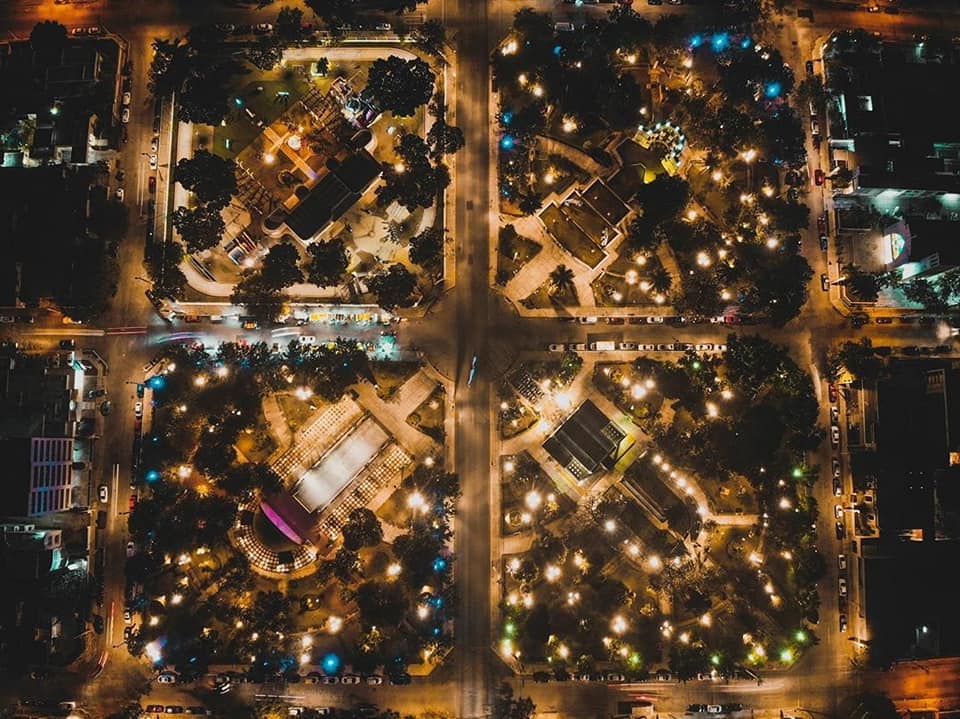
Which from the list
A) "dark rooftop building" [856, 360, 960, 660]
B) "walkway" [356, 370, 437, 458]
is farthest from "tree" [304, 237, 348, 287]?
"dark rooftop building" [856, 360, 960, 660]

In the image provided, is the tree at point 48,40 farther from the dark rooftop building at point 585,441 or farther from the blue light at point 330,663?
the blue light at point 330,663

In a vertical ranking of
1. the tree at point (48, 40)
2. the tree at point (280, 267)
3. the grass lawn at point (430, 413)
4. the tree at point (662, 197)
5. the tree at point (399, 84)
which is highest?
the tree at point (48, 40)

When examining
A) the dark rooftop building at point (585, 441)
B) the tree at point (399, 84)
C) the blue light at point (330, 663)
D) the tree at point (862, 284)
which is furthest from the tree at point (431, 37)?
the blue light at point (330, 663)

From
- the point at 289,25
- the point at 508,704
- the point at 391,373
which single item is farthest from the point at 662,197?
the point at 508,704

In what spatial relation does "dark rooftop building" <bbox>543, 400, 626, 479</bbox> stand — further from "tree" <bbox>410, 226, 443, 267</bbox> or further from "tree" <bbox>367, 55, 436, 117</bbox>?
"tree" <bbox>367, 55, 436, 117</bbox>

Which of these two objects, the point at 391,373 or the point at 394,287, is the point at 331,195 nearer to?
the point at 394,287

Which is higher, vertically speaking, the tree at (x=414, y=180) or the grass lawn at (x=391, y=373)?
the tree at (x=414, y=180)

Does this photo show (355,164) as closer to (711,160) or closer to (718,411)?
(711,160)

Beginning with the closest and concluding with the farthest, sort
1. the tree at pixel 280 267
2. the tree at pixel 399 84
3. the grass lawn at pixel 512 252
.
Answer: the tree at pixel 399 84 < the tree at pixel 280 267 < the grass lawn at pixel 512 252
